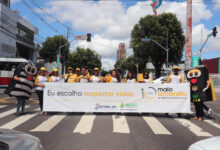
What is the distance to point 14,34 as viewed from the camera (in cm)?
3362

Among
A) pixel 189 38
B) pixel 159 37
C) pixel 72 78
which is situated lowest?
pixel 72 78

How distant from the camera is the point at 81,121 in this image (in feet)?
21.8

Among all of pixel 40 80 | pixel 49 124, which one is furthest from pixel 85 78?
pixel 49 124

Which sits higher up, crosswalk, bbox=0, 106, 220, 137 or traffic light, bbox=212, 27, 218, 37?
traffic light, bbox=212, 27, 218, 37

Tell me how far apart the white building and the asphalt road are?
835 inches

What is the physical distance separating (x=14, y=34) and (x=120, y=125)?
33.0 meters

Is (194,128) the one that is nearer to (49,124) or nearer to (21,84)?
(49,124)

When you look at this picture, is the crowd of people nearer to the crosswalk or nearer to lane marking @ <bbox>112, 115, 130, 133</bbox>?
the crosswalk

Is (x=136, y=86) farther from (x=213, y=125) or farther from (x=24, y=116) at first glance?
(x=24, y=116)

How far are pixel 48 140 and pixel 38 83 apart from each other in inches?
140

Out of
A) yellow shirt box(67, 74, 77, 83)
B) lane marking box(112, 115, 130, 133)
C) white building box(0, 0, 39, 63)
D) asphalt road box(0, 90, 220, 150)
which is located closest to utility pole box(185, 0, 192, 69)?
asphalt road box(0, 90, 220, 150)

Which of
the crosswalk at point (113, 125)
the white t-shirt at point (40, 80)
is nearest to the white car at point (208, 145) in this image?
the crosswalk at point (113, 125)

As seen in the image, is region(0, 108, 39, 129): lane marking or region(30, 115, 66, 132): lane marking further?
region(0, 108, 39, 129): lane marking

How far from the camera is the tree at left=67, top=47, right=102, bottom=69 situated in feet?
212
